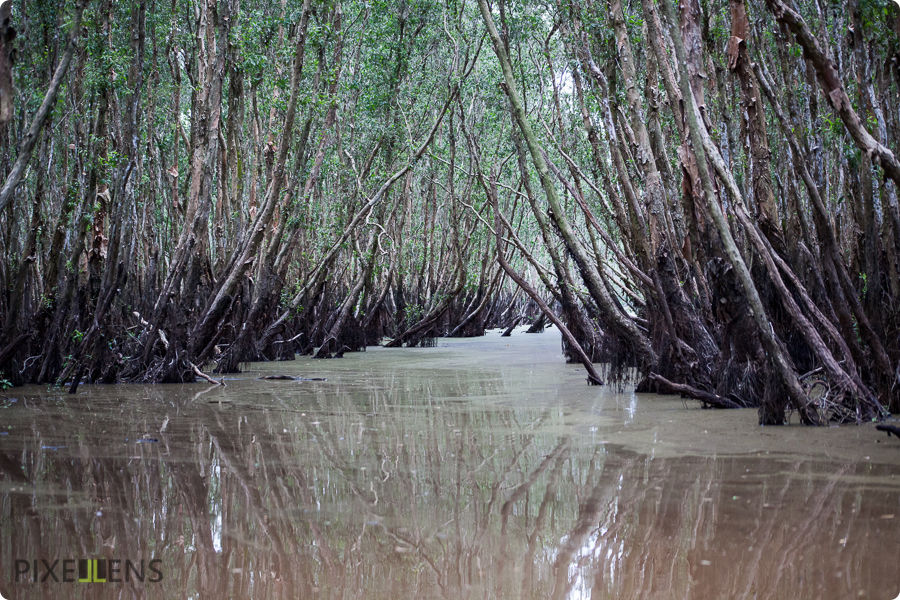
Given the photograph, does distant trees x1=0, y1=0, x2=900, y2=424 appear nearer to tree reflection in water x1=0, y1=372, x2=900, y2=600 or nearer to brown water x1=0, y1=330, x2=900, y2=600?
brown water x1=0, y1=330, x2=900, y2=600

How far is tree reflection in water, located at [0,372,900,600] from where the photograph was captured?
1.91 m

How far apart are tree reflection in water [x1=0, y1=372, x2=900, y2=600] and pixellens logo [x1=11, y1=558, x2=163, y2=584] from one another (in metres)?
0.03

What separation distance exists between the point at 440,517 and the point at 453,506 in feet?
0.44

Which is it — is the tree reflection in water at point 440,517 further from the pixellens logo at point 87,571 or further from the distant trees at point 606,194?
the distant trees at point 606,194

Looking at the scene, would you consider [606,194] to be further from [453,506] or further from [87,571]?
[87,571]

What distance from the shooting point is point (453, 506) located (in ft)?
8.34

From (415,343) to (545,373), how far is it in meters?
6.23

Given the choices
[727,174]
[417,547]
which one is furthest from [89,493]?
[727,174]

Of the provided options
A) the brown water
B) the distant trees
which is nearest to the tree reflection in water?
the brown water

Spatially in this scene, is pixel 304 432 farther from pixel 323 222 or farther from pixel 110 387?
pixel 323 222

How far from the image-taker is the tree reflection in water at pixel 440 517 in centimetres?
191

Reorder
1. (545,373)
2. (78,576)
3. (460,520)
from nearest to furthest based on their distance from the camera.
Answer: (78,576)
(460,520)
(545,373)

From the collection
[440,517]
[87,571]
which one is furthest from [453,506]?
[87,571]

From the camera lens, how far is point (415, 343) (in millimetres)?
13789
